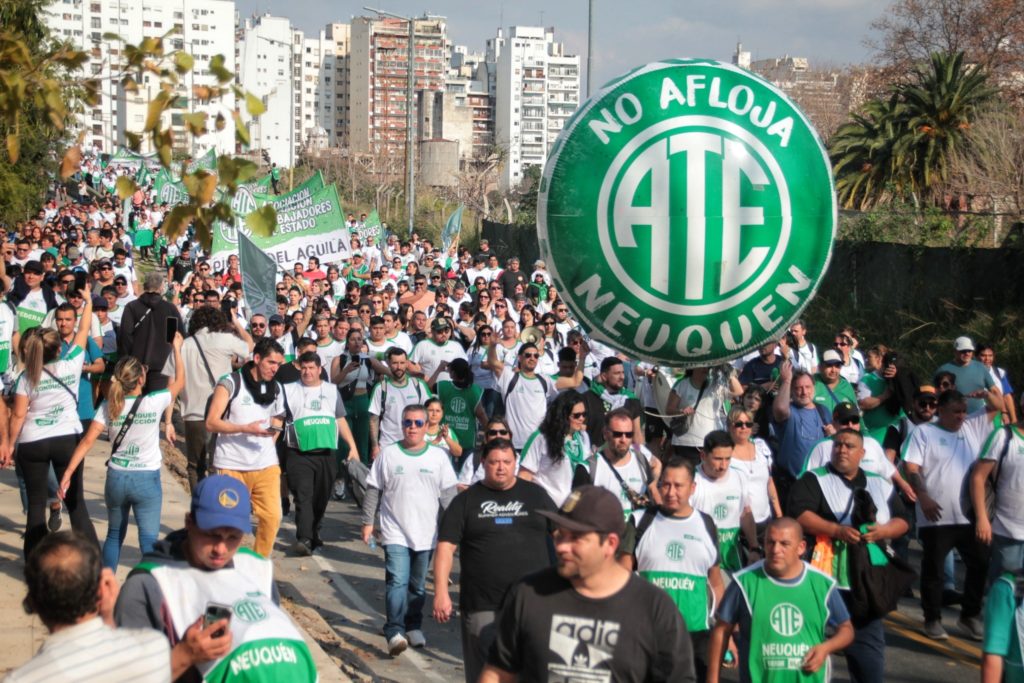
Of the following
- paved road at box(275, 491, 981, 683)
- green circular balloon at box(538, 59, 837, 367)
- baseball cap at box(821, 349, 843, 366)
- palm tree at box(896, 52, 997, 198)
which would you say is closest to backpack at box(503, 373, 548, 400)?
paved road at box(275, 491, 981, 683)

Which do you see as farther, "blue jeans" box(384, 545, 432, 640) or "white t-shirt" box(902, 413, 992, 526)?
"white t-shirt" box(902, 413, 992, 526)

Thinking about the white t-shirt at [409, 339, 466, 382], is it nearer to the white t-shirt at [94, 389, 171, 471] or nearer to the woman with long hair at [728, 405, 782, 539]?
the white t-shirt at [94, 389, 171, 471]

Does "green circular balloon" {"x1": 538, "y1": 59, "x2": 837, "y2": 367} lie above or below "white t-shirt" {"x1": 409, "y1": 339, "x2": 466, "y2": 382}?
above

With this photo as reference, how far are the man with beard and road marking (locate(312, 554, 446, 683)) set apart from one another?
4.19 meters

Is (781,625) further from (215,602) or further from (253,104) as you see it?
(253,104)

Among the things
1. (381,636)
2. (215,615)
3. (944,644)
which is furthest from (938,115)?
(215,615)

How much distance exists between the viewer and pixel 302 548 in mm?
11305

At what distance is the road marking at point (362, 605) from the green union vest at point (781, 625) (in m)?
2.97

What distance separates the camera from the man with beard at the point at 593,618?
4.06 meters

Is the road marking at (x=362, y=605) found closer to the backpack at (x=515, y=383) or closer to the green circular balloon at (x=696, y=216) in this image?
the backpack at (x=515, y=383)

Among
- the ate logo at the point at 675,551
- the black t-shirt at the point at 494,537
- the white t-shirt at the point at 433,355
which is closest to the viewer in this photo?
the ate logo at the point at 675,551

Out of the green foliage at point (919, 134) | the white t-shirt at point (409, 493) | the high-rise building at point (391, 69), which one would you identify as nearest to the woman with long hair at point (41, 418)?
the white t-shirt at point (409, 493)

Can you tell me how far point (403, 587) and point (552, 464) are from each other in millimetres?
1263

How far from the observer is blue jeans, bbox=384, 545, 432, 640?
8.55 meters
